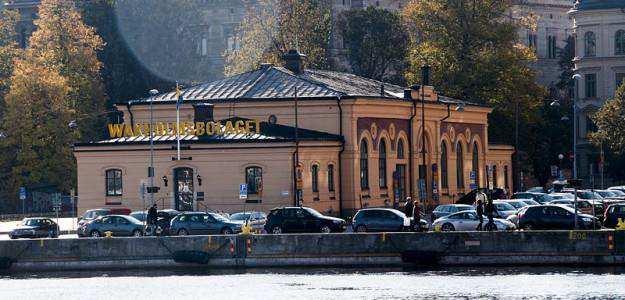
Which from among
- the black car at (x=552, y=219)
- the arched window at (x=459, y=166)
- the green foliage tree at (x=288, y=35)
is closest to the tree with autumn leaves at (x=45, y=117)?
the green foliage tree at (x=288, y=35)

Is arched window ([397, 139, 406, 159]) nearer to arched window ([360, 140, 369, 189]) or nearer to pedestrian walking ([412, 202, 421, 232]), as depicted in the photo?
arched window ([360, 140, 369, 189])

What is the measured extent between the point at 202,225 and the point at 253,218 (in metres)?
4.51

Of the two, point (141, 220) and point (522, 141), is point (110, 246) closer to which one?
point (141, 220)

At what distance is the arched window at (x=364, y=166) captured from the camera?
120900 mm

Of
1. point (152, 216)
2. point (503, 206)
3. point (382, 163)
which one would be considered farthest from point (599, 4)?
point (152, 216)

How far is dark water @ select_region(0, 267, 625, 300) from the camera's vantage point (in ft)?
262

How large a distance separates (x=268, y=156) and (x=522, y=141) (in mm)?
50054

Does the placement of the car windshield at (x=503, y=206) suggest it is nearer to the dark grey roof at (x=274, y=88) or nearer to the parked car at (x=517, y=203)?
the parked car at (x=517, y=203)

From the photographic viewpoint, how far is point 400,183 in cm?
12650

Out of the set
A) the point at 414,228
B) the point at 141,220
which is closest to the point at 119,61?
the point at 141,220

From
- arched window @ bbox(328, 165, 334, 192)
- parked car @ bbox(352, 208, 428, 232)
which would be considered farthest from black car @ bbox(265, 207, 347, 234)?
arched window @ bbox(328, 165, 334, 192)

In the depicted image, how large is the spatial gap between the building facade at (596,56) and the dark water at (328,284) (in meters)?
99.8

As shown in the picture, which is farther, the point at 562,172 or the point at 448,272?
the point at 562,172

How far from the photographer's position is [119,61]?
179m
